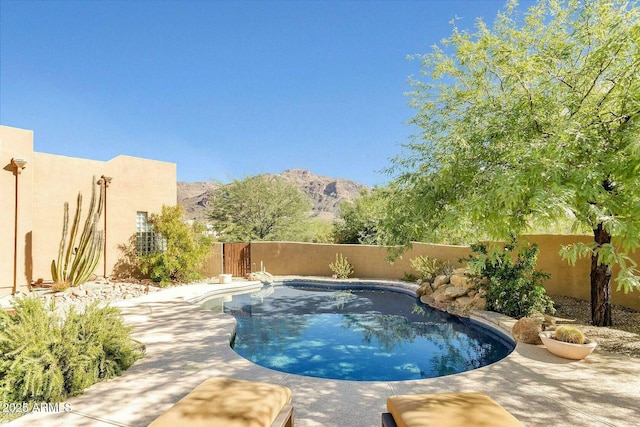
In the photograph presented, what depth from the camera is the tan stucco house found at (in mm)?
9805

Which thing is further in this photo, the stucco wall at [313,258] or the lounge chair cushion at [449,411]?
the stucco wall at [313,258]

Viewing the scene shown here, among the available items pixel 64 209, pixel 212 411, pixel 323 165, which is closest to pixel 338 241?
pixel 64 209

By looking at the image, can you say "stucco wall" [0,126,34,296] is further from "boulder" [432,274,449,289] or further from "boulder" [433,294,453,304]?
"boulder" [432,274,449,289]

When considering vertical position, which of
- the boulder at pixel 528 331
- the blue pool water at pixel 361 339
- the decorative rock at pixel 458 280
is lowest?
the blue pool water at pixel 361 339

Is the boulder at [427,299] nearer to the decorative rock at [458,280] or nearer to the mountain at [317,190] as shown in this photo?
the decorative rock at [458,280]

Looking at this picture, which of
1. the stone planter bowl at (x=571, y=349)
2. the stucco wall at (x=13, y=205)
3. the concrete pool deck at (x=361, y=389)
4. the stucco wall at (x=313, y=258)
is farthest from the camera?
the stucco wall at (x=313, y=258)

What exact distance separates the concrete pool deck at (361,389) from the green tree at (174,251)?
291 inches

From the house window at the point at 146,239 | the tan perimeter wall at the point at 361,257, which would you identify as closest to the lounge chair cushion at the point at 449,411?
the tan perimeter wall at the point at 361,257

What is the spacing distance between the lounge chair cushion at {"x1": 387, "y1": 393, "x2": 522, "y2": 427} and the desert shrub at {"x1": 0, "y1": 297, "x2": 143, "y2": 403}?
362 cm

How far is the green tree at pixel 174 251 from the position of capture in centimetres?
1248

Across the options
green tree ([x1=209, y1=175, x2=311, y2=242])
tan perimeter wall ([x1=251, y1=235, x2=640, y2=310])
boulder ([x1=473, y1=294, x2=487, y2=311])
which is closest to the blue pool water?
boulder ([x1=473, y1=294, x2=487, y2=311])

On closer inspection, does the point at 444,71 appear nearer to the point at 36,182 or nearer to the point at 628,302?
the point at 628,302

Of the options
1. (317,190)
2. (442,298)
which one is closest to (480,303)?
(442,298)

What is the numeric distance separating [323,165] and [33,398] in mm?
49932
